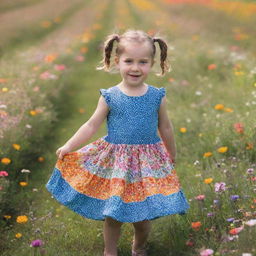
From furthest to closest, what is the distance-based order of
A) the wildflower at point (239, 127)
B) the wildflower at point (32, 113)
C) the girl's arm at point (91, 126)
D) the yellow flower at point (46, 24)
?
1. the yellow flower at point (46, 24)
2. the wildflower at point (32, 113)
3. the wildflower at point (239, 127)
4. the girl's arm at point (91, 126)

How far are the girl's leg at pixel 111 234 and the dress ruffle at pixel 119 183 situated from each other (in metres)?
0.12

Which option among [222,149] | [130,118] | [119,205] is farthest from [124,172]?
[222,149]

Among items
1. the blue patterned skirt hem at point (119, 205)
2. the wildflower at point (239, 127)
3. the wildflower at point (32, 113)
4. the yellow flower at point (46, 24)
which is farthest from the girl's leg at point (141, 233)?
the yellow flower at point (46, 24)

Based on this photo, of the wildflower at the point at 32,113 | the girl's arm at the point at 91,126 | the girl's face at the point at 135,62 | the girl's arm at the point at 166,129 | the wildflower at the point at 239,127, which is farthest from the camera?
the wildflower at the point at 32,113

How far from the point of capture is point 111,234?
3.65 metres

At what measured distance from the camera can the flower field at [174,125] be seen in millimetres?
3739

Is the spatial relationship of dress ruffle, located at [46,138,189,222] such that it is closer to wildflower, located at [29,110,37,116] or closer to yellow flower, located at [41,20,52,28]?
wildflower, located at [29,110,37,116]

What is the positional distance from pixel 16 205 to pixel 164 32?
8.46 meters

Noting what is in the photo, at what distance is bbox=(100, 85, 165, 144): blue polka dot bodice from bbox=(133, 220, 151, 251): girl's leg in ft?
1.89

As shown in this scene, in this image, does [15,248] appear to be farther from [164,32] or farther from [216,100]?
[164,32]

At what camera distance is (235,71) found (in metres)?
7.52

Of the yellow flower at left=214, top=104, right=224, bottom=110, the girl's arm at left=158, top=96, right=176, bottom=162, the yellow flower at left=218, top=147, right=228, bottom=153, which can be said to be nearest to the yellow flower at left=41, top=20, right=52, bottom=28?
the yellow flower at left=214, top=104, right=224, bottom=110

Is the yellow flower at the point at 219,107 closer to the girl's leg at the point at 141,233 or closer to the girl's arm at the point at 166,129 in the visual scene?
the girl's arm at the point at 166,129

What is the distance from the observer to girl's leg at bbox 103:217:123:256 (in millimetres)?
3617
